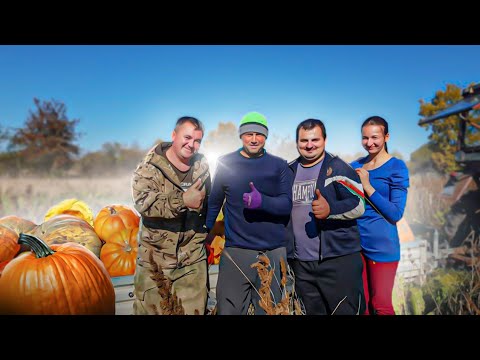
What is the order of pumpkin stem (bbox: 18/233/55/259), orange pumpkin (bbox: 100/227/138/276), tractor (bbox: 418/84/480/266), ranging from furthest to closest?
tractor (bbox: 418/84/480/266)
orange pumpkin (bbox: 100/227/138/276)
pumpkin stem (bbox: 18/233/55/259)

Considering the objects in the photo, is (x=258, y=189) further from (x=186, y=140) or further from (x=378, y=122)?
(x=378, y=122)

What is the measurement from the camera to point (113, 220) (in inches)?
139

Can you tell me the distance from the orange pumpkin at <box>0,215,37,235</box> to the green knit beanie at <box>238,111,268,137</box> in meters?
2.21

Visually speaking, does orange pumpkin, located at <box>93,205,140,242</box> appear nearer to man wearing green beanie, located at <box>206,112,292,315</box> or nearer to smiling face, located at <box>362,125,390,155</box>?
man wearing green beanie, located at <box>206,112,292,315</box>

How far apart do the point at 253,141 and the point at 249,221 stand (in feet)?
2.01

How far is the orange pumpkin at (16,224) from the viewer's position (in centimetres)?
333

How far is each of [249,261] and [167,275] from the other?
637 millimetres

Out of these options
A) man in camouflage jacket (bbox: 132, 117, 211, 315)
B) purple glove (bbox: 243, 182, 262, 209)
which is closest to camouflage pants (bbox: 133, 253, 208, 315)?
man in camouflage jacket (bbox: 132, 117, 211, 315)

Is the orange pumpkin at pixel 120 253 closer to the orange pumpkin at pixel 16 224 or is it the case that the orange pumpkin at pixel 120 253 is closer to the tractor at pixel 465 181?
the orange pumpkin at pixel 16 224

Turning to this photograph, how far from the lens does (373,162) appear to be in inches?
117

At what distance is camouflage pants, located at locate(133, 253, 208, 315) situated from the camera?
2.82 m

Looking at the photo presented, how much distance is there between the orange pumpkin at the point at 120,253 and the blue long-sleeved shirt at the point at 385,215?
6.59 ft
